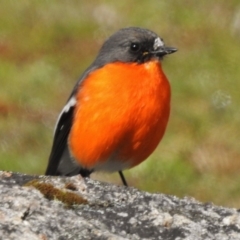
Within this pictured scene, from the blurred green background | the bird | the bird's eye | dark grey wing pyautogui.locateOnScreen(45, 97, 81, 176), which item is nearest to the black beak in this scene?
the bird

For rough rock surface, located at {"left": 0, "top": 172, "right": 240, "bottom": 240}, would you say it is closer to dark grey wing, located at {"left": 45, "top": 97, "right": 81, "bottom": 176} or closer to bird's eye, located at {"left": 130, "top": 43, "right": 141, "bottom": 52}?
dark grey wing, located at {"left": 45, "top": 97, "right": 81, "bottom": 176}

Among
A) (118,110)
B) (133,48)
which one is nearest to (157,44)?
(133,48)

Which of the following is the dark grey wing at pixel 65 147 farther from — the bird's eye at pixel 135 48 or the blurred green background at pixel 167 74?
the blurred green background at pixel 167 74

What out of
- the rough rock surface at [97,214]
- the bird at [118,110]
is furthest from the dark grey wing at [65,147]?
the rough rock surface at [97,214]

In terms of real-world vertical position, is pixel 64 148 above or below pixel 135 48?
below

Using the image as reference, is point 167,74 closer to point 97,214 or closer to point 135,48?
point 135,48

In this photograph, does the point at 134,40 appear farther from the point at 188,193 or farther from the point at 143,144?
the point at 188,193

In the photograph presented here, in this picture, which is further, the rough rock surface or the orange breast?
the orange breast
